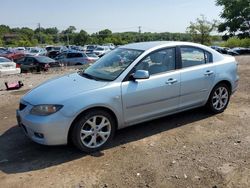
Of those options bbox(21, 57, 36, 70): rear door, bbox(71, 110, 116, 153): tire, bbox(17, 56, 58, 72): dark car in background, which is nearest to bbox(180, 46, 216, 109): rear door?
bbox(71, 110, 116, 153): tire

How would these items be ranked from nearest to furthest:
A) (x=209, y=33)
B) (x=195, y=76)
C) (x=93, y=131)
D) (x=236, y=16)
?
(x=93, y=131) → (x=195, y=76) → (x=236, y=16) → (x=209, y=33)

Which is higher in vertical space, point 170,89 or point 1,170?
point 170,89

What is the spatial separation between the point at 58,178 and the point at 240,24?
4294cm

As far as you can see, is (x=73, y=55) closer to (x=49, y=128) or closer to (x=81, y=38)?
(x=49, y=128)

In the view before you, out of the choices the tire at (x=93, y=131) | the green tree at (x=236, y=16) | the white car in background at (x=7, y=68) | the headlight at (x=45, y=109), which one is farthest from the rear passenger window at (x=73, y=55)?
the green tree at (x=236, y=16)

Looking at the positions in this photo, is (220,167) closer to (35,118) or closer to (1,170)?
(35,118)

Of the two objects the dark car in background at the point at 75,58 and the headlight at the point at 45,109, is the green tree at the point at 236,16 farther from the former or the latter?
the headlight at the point at 45,109

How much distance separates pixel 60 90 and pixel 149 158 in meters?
1.69

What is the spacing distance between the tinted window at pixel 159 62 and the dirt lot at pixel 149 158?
3.61 ft

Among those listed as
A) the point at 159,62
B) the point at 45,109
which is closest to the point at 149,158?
the point at 45,109

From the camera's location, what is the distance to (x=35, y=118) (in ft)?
15.3

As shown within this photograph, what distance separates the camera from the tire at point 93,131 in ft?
15.5

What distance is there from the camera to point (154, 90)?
17.6 ft

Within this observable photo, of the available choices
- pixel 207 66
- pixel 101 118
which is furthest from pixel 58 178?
pixel 207 66
